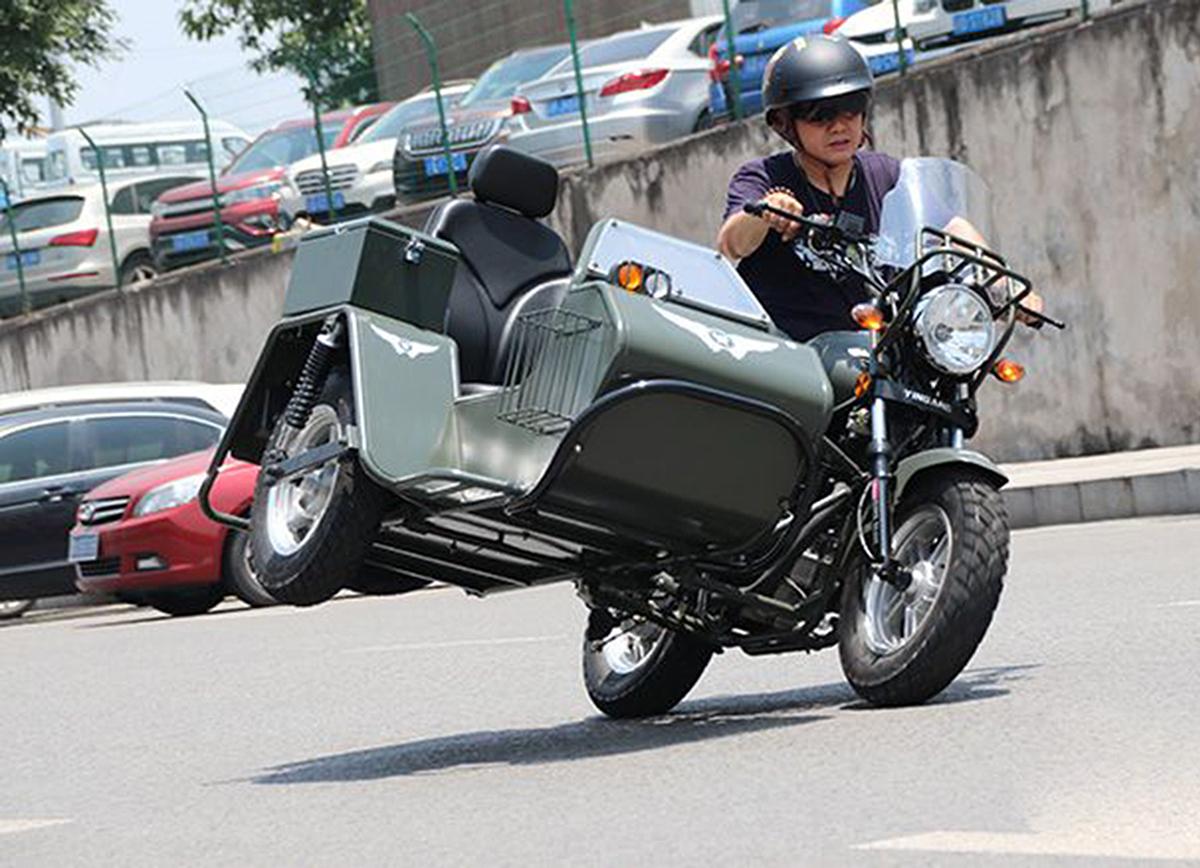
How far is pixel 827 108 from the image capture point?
8.45m

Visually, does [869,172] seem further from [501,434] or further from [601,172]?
[601,172]

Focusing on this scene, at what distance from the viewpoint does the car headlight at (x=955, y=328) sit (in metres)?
7.96

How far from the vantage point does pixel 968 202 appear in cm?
863

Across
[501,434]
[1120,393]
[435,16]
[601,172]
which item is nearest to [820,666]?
[501,434]

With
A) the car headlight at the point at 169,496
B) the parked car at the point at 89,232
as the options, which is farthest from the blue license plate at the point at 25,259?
the car headlight at the point at 169,496

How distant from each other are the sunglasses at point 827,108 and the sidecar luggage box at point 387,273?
1.09 m

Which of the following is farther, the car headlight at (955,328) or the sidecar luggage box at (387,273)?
the sidecar luggage box at (387,273)

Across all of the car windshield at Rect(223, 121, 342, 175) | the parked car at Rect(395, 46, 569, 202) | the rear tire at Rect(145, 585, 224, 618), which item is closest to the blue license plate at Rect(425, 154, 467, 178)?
the parked car at Rect(395, 46, 569, 202)

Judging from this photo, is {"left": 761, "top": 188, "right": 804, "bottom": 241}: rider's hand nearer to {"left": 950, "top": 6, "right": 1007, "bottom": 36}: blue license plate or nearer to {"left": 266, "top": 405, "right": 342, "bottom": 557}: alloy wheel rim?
{"left": 266, "top": 405, "right": 342, "bottom": 557}: alloy wheel rim

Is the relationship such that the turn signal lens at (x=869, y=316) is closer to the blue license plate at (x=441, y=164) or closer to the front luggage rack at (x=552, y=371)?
the front luggage rack at (x=552, y=371)

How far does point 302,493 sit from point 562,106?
65.2 feet

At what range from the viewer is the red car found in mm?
19328

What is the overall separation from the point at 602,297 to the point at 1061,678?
6.09 feet

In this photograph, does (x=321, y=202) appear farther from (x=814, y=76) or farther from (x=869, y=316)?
(x=869, y=316)
